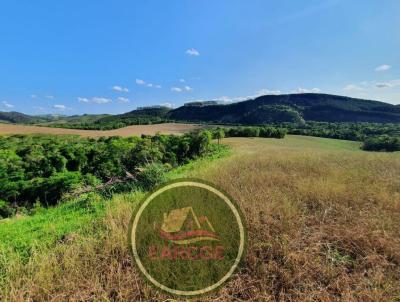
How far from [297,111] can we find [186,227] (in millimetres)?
120262

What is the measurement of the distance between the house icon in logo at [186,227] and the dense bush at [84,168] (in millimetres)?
2913

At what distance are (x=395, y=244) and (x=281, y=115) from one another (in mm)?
108105

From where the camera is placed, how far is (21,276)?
2.69 m

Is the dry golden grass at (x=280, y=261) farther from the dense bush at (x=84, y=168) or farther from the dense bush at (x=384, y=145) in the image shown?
the dense bush at (x=384, y=145)

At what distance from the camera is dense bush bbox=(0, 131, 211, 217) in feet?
32.7

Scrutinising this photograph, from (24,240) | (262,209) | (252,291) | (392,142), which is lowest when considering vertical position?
(392,142)

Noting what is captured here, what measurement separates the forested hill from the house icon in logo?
104342 millimetres

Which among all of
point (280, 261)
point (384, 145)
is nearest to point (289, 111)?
point (384, 145)

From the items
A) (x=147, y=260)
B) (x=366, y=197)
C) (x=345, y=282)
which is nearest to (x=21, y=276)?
(x=147, y=260)

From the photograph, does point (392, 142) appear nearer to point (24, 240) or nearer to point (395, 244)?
point (395, 244)

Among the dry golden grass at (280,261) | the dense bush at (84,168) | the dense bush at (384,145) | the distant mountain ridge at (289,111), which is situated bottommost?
the dense bush at (384,145)

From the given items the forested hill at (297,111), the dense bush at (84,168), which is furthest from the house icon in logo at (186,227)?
the forested hill at (297,111)

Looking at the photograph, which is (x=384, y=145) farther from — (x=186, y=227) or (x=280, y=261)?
(x=186, y=227)

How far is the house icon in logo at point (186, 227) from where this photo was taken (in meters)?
3.27
